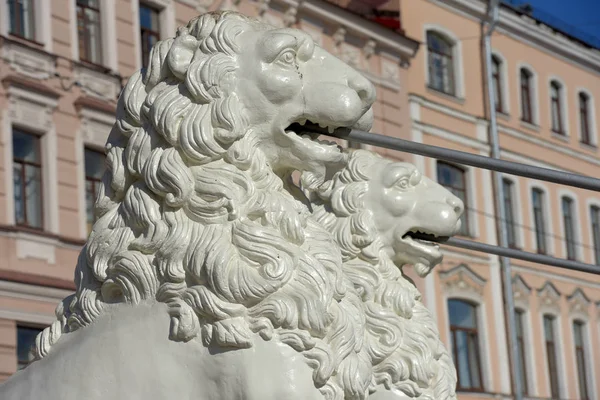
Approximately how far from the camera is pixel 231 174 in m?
4.36

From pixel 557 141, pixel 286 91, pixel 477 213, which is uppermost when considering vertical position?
pixel 557 141

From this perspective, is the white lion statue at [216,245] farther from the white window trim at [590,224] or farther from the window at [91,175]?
the white window trim at [590,224]

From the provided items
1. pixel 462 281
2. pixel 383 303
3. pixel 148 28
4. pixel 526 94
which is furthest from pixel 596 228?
pixel 383 303

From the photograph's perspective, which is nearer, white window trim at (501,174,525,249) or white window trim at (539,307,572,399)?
white window trim at (501,174,525,249)

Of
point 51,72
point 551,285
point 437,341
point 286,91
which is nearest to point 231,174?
point 286,91

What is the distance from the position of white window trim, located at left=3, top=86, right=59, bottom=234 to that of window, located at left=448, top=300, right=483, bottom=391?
8.29m

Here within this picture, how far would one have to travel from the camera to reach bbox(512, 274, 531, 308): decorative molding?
951 inches

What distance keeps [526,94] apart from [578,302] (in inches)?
145

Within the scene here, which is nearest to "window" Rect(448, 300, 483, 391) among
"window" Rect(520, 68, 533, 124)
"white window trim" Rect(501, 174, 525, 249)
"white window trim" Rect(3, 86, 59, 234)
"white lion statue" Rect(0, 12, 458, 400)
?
"white window trim" Rect(501, 174, 525, 249)

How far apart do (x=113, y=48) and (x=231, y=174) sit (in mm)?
13148

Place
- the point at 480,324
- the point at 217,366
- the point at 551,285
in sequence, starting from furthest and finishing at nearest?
the point at 551,285
the point at 480,324
the point at 217,366

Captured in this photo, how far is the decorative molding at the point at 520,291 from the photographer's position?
24156 mm

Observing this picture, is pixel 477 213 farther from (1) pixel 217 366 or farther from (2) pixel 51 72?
(1) pixel 217 366

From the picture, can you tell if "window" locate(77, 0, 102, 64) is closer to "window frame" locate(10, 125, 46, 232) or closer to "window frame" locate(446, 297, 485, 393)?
"window frame" locate(10, 125, 46, 232)
